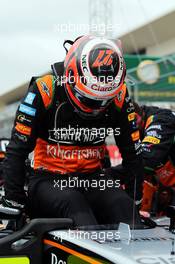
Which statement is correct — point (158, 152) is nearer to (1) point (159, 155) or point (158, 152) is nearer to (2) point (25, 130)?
(1) point (159, 155)

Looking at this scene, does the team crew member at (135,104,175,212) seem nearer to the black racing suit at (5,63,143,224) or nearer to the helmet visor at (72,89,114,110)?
the black racing suit at (5,63,143,224)

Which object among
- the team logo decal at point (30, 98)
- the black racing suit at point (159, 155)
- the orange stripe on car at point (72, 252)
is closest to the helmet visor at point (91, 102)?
the team logo decal at point (30, 98)

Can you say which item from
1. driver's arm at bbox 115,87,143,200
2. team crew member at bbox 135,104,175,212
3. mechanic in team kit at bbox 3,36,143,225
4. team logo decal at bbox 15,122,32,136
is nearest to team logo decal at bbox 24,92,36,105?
mechanic in team kit at bbox 3,36,143,225

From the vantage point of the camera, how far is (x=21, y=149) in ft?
10.5

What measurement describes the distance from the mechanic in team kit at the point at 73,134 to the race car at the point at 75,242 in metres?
0.22

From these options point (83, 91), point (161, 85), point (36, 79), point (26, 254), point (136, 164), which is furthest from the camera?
point (161, 85)

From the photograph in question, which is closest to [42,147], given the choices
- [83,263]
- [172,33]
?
[83,263]

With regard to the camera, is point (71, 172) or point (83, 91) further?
point (71, 172)

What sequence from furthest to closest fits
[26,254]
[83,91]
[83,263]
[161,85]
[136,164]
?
[161,85] → [136,164] → [83,91] → [26,254] → [83,263]

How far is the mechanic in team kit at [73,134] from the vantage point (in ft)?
10.1

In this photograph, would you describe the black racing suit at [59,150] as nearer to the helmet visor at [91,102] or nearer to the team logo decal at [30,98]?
the team logo decal at [30,98]

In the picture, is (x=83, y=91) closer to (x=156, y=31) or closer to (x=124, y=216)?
(x=124, y=216)

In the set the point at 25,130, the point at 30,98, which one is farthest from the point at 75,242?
the point at 30,98

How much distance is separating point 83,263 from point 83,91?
1.06 m
